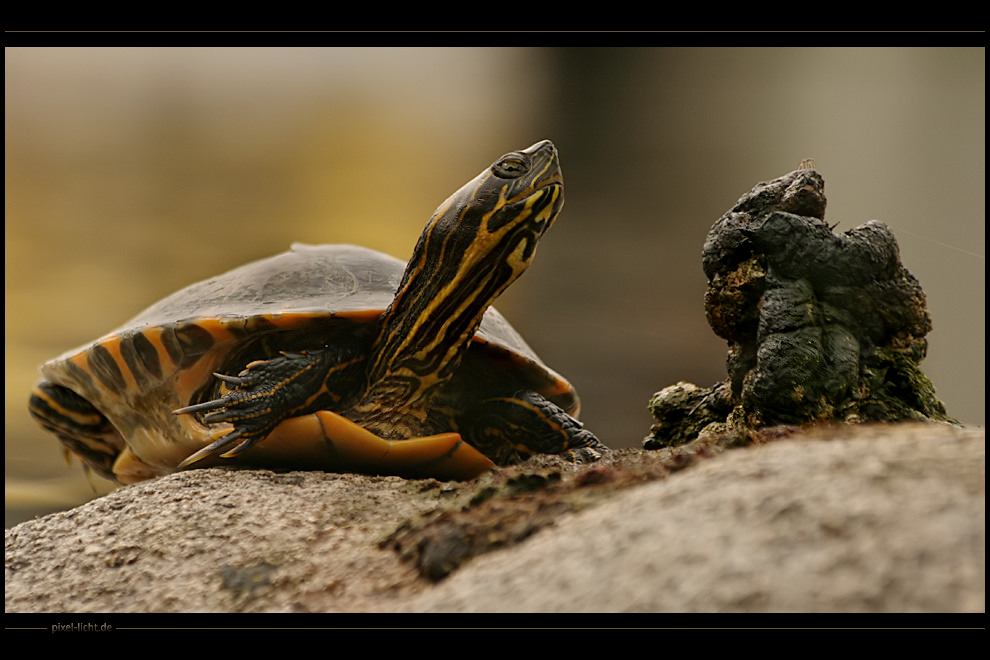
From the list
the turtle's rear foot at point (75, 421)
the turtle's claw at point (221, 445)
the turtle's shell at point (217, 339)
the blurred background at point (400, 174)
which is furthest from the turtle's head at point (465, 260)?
the turtle's rear foot at point (75, 421)

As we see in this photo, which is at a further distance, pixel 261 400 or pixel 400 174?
pixel 400 174

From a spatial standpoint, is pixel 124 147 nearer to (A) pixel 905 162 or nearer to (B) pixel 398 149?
Result: (B) pixel 398 149

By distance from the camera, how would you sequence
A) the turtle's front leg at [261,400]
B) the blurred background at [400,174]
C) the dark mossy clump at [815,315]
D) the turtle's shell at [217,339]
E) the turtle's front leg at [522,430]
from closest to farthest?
the dark mossy clump at [815,315] → the turtle's front leg at [261,400] → the turtle's shell at [217,339] → the turtle's front leg at [522,430] → the blurred background at [400,174]

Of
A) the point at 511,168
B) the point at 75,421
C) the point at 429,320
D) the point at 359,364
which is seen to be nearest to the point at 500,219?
the point at 511,168

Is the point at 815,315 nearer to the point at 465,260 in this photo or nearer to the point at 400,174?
the point at 465,260

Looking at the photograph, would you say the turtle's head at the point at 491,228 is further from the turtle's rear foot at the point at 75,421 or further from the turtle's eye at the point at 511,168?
the turtle's rear foot at the point at 75,421
